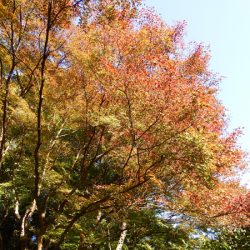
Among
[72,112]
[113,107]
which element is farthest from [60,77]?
[113,107]

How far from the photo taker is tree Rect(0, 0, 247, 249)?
8.30m

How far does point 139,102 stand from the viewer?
8484 mm

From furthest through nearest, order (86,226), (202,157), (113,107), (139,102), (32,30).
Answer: (86,226) → (32,30) → (113,107) → (139,102) → (202,157)

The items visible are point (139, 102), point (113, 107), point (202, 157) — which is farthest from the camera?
point (113, 107)

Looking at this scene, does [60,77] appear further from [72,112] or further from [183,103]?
[183,103]

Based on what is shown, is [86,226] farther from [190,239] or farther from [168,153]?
[168,153]

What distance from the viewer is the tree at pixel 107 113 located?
830 cm

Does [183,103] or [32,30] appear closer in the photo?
[183,103]

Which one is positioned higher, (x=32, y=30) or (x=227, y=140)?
(x=32, y=30)

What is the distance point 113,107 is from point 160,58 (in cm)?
205

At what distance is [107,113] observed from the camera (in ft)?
32.2

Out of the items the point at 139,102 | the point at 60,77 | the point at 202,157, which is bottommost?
the point at 202,157

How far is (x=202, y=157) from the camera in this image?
7.91m

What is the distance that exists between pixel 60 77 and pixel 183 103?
620 centimetres
